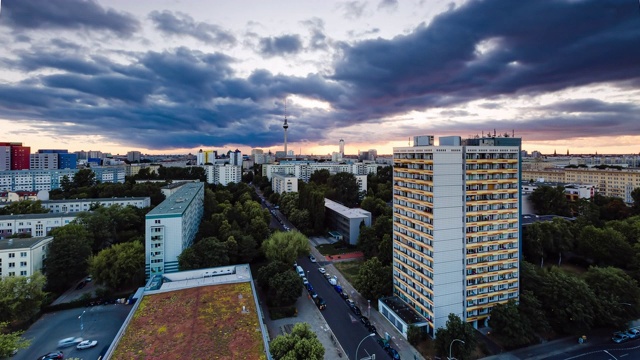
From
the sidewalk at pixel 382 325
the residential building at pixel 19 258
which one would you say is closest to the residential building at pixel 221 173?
the residential building at pixel 19 258

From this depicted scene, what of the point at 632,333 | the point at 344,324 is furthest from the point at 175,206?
the point at 632,333

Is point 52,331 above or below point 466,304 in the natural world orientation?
below

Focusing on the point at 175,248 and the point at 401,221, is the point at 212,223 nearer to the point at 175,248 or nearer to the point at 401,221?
the point at 175,248

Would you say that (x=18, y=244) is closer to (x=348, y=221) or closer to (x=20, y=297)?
(x=20, y=297)

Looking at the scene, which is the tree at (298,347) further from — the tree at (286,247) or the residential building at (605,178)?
the residential building at (605,178)

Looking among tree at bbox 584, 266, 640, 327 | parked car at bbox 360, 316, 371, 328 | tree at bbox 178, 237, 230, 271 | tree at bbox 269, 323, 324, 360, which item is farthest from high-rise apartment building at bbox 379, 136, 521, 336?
tree at bbox 178, 237, 230, 271

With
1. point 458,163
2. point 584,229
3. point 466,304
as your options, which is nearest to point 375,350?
point 466,304
